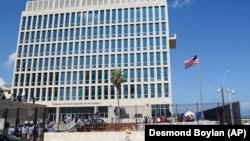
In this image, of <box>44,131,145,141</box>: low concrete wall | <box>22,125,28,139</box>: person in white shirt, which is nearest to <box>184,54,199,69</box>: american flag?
<box>44,131,145,141</box>: low concrete wall

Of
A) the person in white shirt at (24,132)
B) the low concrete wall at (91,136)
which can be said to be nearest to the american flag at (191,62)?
the low concrete wall at (91,136)

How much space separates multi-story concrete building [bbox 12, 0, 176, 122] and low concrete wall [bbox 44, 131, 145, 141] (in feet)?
109

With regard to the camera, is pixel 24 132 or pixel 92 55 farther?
pixel 92 55

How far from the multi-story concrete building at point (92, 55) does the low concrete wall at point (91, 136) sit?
33196mm

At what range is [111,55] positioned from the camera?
67.5 m

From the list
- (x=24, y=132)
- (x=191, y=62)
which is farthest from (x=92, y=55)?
(x=24, y=132)

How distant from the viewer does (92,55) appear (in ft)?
225

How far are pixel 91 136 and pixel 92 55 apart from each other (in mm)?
41711

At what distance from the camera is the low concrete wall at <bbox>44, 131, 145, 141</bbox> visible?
89.7ft

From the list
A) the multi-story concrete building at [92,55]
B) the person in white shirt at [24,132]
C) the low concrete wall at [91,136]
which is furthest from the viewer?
the multi-story concrete building at [92,55]

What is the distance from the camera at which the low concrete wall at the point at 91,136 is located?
27328mm

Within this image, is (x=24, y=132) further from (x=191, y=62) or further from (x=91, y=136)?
(x=191, y=62)

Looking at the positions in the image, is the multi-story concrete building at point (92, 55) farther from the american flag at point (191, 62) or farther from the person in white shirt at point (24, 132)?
the person in white shirt at point (24, 132)

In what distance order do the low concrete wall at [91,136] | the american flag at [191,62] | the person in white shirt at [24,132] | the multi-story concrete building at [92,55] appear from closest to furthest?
the low concrete wall at [91,136]
the person in white shirt at [24,132]
the american flag at [191,62]
the multi-story concrete building at [92,55]
